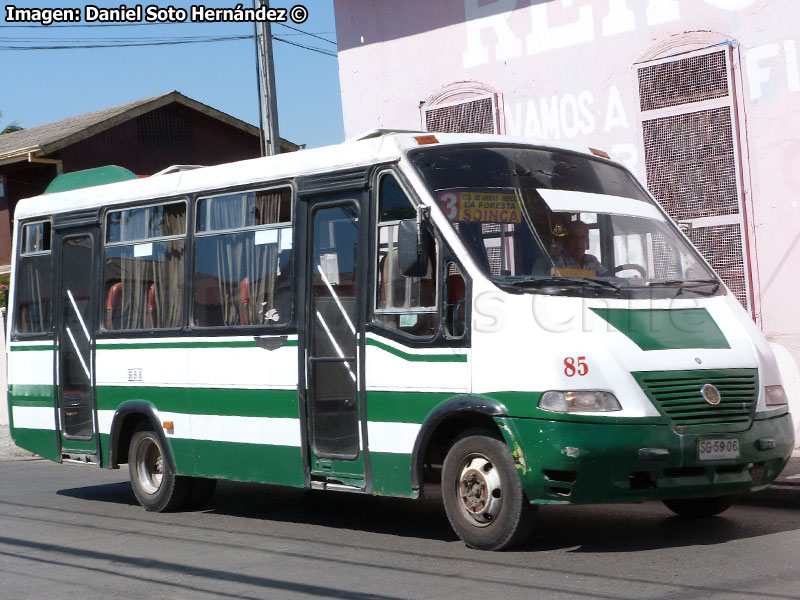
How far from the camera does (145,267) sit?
10797mm

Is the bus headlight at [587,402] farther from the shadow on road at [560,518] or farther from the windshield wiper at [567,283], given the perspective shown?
the shadow on road at [560,518]

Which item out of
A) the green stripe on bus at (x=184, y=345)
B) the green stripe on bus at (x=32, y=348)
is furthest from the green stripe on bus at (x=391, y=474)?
Answer: the green stripe on bus at (x=32, y=348)

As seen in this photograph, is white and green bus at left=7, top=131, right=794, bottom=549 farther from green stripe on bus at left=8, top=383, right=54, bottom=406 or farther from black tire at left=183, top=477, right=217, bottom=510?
green stripe on bus at left=8, top=383, right=54, bottom=406

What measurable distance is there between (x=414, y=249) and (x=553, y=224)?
0.99m

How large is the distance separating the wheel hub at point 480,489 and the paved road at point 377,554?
0.84 ft

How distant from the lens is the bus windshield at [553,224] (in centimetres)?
789

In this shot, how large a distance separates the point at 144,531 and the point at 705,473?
4.41 meters

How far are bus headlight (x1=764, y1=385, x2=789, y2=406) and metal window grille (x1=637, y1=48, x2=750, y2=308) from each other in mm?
4552

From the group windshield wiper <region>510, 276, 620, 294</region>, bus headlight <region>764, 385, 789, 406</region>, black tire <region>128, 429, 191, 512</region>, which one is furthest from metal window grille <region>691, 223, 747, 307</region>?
black tire <region>128, 429, 191, 512</region>

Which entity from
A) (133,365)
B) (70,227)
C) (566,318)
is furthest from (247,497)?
(566,318)

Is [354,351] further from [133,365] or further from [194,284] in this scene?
[133,365]

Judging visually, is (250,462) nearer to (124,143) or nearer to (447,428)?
(447,428)

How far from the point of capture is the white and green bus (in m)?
7.36

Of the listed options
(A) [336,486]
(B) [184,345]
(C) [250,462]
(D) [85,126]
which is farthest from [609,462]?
(D) [85,126]
